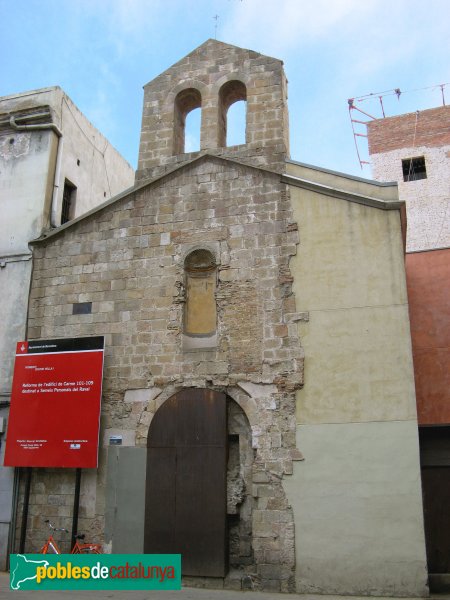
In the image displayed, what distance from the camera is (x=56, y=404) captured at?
360 inches

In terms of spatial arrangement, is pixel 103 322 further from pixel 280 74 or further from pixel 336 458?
pixel 280 74

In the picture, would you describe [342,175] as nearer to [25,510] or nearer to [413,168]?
[25,510]

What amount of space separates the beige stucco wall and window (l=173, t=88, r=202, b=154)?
298cm

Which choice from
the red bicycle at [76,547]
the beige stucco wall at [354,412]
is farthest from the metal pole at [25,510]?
the beige stucco wall at [354,412]

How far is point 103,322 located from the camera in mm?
9500

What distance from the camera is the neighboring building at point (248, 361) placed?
7.66 meters

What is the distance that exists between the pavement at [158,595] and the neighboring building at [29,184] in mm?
2351

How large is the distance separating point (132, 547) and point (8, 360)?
154 inches

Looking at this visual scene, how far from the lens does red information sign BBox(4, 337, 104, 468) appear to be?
29.0 ft

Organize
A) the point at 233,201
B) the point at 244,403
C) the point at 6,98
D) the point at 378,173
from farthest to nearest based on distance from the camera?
the point at 378,173, the point at 6,98, the point at 233,201, the point at 244,403

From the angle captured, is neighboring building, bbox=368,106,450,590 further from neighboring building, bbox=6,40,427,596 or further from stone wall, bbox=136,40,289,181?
stone wall, bbox=136,40,289,181

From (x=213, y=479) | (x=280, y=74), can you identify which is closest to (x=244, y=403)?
(x=213, y=479)

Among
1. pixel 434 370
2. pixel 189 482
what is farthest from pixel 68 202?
pixel 434 370

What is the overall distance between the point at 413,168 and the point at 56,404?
15107mm
